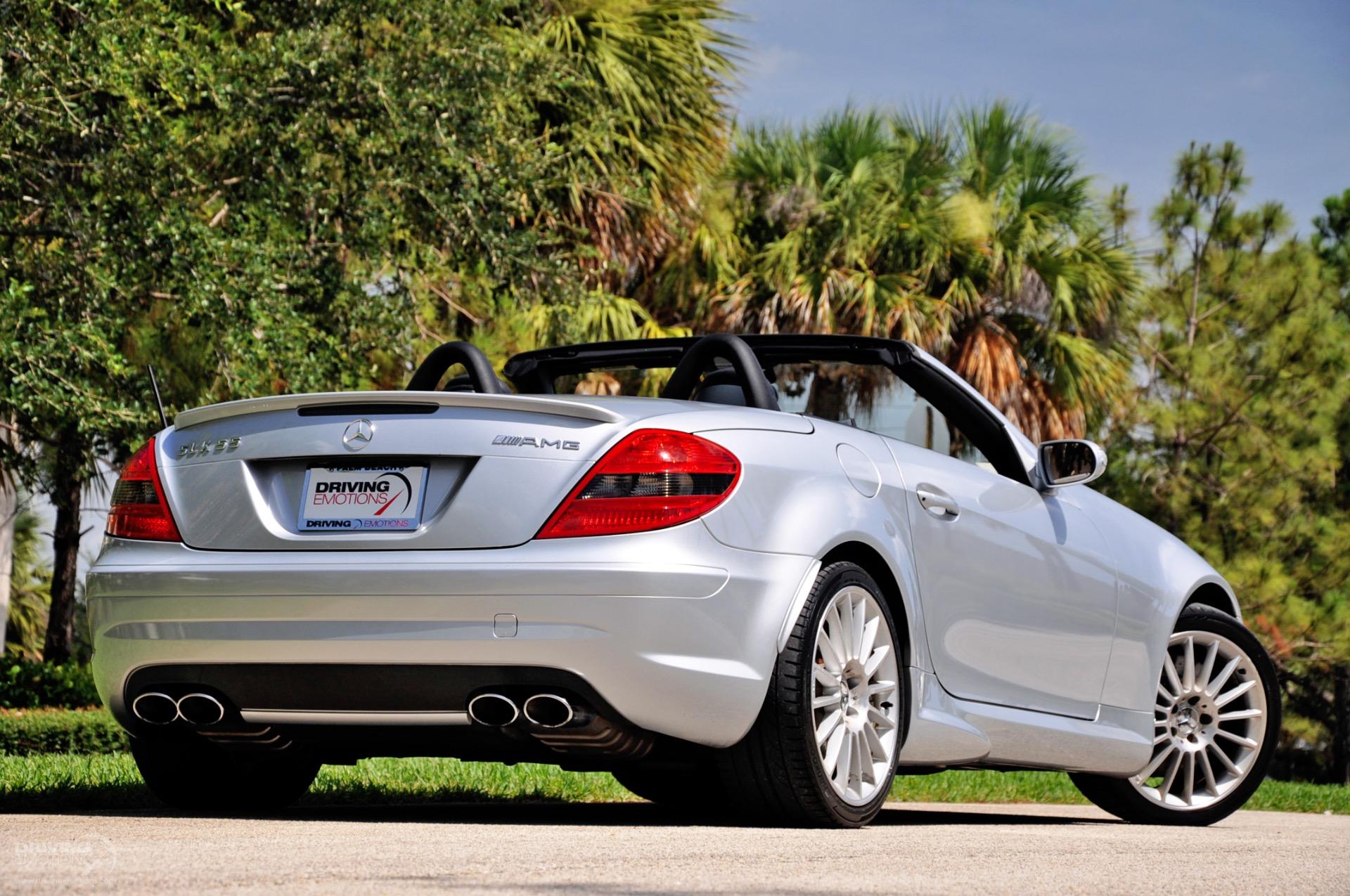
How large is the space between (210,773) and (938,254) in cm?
1503

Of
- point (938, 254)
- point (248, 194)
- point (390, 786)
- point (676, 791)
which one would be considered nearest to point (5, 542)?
point (248, 194)

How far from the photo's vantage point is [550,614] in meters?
4.15

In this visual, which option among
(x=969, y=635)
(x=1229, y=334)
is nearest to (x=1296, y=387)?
(x=1229, y=334)

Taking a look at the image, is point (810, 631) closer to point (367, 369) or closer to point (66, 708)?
point (367, 369)

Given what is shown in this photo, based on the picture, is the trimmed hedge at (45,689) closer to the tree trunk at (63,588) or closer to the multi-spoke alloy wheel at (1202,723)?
the tree trunk at (63,588)

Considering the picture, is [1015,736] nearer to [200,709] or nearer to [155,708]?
[200,709]

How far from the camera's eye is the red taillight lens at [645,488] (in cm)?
424

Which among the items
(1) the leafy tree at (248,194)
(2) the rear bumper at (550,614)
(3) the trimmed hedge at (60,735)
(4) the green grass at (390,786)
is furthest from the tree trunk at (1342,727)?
(2) the rear bumper at (550,614)

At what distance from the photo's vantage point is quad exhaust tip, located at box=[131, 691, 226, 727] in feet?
14.9

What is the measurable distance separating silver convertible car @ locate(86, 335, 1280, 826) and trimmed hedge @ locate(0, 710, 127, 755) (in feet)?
18.7

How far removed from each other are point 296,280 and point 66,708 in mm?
5446

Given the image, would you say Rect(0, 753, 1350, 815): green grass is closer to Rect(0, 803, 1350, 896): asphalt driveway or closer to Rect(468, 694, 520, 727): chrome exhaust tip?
Rect(0, 803, 1350, 896): asphalt driveway

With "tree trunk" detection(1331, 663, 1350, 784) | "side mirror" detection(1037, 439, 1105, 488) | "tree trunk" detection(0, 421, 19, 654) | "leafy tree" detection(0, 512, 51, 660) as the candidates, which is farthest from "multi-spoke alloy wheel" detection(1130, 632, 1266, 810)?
"leafy tree" detection(0, 512, 51, 660)

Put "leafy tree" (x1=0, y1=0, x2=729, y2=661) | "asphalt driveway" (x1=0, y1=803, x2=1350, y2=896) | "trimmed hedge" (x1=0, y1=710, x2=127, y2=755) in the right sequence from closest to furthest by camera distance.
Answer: "asphalt driveway" (x1=0, y1=803, x2=1350, y2=896) < "leafy tree" (x1=0, y1=0, x2=729, y2=661) < "trimmed hedge" (x1=0, y1=710, x2=127, y2=755)
